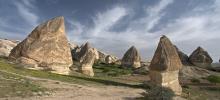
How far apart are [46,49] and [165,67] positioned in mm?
13915

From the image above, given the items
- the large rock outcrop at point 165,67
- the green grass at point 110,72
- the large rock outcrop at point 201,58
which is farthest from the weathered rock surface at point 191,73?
the large rock outcrop at point 165,67

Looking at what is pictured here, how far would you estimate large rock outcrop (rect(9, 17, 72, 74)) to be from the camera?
37.6 meters

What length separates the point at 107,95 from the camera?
80.1ft

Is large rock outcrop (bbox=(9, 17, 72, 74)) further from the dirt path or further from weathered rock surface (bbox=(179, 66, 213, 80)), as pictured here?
weathered rock surface (bbox=(179, 66, 213, 80))

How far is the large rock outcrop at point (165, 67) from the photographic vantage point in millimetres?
30578

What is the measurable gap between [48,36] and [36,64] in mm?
3374

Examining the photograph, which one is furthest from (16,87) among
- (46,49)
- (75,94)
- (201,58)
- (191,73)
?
(201,58)

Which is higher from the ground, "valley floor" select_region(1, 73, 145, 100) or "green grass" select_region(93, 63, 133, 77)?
"green grass" select_region(93, 63, 133, 77)

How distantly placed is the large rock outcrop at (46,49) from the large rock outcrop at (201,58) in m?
46.4

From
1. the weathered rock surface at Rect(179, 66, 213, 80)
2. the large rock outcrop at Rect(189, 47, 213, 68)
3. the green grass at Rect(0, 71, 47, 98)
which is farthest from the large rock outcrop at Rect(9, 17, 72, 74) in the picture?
the large rock outcrop at Rect(189, 47, 213, 68)

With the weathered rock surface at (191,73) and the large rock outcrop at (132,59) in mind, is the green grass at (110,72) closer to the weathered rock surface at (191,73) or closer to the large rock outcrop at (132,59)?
the weathered rock surface at (191,73)

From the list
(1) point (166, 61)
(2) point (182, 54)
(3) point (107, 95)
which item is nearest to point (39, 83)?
(3) point (107, 95)

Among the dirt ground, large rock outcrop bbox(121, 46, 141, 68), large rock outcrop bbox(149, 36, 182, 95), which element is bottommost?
the dirt ground

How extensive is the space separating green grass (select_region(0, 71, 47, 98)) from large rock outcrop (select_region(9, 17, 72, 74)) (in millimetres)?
10179
